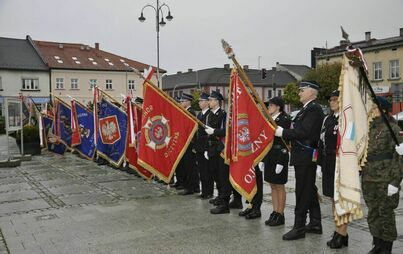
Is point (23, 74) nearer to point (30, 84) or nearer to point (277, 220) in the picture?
point (30, 84)

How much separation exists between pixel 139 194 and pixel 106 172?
3.44 m

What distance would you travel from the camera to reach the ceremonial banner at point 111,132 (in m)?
11.3

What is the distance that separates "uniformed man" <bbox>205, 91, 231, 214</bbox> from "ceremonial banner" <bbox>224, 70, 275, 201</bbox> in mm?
848

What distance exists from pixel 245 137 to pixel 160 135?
8.96 feet

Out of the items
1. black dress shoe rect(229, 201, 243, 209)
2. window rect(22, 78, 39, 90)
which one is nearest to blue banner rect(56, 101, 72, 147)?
black dress shoe rect(229, 201, 243, 209)

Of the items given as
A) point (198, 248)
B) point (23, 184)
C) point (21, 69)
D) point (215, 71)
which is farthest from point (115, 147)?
point (215, 71)

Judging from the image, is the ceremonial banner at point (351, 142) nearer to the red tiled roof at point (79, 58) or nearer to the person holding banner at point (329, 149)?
the person holding banner at point (329, 149)

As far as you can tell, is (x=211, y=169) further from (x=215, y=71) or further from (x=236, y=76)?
(x=215, y=71)

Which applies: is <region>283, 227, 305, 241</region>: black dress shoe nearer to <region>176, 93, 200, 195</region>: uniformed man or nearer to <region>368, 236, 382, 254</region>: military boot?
<region>368, 236, 382, 254</region>: military boot

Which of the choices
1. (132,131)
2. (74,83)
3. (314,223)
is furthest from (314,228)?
(74,83)

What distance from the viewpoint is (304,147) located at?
557 cm

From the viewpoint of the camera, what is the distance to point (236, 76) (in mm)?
6281

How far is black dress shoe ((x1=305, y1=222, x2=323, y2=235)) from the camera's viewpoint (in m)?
5.69

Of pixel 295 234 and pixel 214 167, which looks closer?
pixel 295 234
